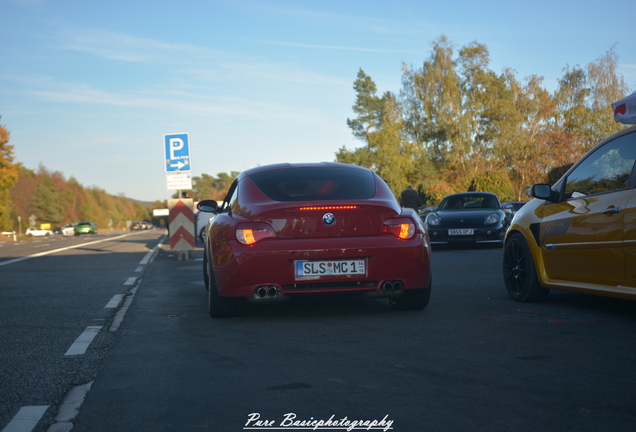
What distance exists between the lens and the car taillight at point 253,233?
6211mm

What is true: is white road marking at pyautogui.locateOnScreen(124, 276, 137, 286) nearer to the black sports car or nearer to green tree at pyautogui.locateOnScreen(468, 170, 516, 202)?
the black sports car

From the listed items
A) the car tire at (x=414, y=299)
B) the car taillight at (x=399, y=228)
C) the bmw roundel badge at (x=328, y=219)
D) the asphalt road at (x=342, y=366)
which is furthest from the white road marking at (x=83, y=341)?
the car tire at (x=414, y=299)

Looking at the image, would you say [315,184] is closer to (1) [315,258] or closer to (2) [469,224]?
(1) [315,258]

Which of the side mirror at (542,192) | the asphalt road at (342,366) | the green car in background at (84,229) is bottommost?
the green car in background at (84,229)

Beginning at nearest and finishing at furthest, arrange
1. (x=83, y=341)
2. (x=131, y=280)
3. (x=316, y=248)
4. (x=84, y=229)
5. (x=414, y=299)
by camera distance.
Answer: (x=83, y=341) < (x=316, y=248) < (x=414, y=299) < (x=131, y=280) < (x=84, y=229)

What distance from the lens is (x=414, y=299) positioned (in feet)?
22.2

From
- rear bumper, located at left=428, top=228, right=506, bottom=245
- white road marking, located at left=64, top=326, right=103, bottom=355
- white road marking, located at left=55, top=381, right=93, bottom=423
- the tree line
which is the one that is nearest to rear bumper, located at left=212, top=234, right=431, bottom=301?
white road marking, located at left=64, top=326, right=103, bottom=355

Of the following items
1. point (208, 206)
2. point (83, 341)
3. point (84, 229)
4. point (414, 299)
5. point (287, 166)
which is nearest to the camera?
point (83, 341)

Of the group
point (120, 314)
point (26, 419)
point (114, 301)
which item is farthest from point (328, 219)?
point (114, 301)

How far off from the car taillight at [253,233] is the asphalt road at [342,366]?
2.45 ft

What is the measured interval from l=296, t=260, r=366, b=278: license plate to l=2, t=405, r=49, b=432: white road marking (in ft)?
9.21

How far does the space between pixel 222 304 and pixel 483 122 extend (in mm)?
59503

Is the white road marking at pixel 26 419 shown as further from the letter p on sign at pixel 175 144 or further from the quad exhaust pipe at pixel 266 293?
the letter p on sign at pixel 175 144

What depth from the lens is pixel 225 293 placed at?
6355 mm
